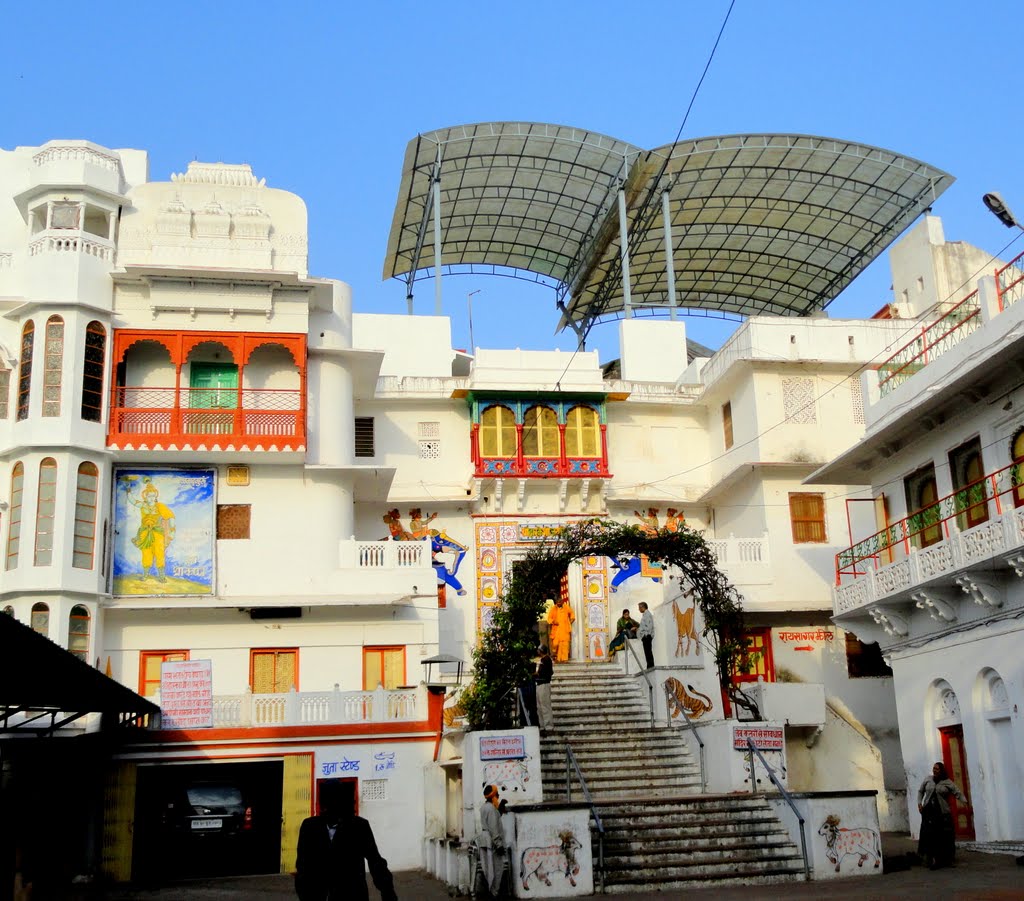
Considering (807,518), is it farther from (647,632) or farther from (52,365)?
(52,365)

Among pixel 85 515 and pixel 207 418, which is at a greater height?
pixel 207 418

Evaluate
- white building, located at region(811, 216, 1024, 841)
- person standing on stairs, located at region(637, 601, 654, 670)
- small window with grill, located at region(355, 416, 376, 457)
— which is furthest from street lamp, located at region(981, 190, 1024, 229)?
small window with grill, located at region(355, 416, 376, 457)

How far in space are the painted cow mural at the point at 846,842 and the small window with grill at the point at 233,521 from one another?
1530 centimetres

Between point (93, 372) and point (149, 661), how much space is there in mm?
6544

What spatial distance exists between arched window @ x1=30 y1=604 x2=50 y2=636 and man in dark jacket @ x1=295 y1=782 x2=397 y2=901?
57.7ft

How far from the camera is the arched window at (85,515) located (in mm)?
25484

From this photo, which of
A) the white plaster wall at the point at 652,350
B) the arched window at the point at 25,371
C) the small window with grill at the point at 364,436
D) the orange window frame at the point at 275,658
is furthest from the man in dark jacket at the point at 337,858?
the white plaster wall at the point at 652,350

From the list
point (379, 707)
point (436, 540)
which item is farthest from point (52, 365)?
point (436, 540)

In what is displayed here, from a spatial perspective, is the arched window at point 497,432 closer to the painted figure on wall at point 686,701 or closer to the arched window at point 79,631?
the painted figure on wall at point 686,701

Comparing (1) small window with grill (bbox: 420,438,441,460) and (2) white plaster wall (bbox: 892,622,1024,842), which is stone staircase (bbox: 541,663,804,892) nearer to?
(2) white plaster wall (bbox: 892,622,1024,842)

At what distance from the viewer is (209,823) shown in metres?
22.1

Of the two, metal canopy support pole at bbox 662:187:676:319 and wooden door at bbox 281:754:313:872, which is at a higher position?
metal canopy support pole at bbox 662:187:676:319

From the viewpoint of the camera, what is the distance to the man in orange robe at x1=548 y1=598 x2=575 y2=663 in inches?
1190

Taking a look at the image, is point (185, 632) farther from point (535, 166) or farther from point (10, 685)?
point (535, 166)
